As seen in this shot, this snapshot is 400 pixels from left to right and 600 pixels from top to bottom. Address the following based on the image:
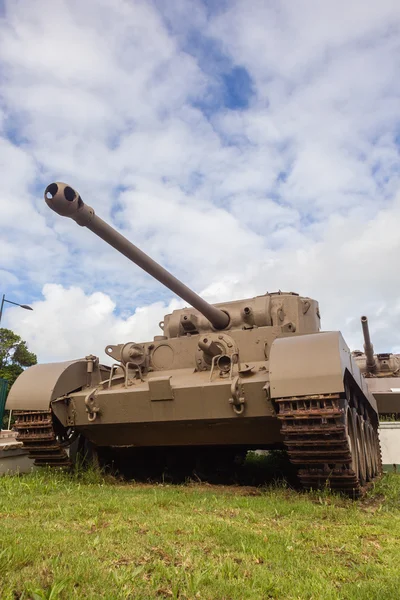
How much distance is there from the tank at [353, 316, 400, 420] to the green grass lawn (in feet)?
19.6

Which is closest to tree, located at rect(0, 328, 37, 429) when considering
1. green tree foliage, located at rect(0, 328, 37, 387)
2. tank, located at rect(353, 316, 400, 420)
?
green tree foliage, located at rect(0, 328, 37, 387)

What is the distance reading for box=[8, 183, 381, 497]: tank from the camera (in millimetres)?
5723

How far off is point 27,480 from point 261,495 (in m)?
3.07

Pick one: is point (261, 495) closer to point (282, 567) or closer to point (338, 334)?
point (338, 334)

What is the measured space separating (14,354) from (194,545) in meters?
31.2

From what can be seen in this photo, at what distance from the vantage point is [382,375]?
14391 millimetres

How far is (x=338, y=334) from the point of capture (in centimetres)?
625

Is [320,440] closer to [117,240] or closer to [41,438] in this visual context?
[117,240]

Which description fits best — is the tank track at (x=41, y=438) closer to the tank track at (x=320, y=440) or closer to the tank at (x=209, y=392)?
the tank at (x=209, y=392)

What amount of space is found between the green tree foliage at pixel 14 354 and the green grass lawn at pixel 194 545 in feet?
86.5

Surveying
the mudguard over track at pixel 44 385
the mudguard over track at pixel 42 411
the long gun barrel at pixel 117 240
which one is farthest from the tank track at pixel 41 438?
the long gun barrel at pixel 117 240

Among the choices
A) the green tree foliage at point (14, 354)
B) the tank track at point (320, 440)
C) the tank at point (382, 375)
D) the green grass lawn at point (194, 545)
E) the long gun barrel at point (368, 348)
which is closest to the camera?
the green grass lawn at point (194, 545)

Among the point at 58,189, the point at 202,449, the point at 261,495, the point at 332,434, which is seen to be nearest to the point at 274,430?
the point at 261,495

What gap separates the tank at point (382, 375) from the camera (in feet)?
39.1
